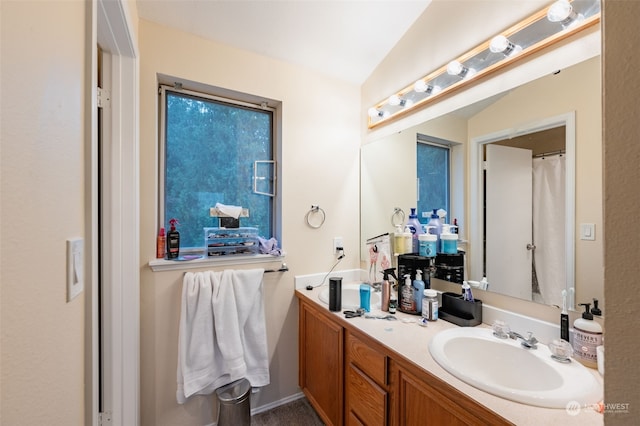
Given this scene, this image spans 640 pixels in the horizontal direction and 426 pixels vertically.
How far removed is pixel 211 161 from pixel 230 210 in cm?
37

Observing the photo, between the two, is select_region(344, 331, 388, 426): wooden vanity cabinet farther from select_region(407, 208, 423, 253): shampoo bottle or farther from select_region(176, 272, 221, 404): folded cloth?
select_region(176, 272, 221, 404): folded cloth

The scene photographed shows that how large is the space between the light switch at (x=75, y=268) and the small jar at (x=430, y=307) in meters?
1.33

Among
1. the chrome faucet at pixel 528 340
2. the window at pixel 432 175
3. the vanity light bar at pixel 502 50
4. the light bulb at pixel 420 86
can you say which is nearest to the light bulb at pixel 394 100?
the vanity light bar at pixel 502 50

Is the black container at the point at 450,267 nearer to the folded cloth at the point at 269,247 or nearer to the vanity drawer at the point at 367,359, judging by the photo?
the vanity drawer at the point at 367,359

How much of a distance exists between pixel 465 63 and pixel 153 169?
5.80 feet

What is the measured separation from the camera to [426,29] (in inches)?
63.5

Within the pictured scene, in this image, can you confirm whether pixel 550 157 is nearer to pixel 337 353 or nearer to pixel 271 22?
pixel 337 353

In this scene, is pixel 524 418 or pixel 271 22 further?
pixel 271 22

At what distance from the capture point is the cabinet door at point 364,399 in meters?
1.15

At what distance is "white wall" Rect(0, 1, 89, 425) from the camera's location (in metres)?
0.39

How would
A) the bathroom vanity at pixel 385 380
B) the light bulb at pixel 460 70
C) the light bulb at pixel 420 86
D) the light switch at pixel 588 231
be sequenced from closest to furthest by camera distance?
1. the bathroom vanity at pixel 385 380
2. the light switch at pixel 588 231
3. the light bulb at pixel 460 70
4. the light bulb at pixel 420 86

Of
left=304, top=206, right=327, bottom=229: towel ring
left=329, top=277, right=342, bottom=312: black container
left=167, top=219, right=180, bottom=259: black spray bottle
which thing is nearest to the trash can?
left=329, top=277, right=342, bottom=312: black container

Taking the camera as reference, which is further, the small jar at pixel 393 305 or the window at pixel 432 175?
the window at pixel 432 175

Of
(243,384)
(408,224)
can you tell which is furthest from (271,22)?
(243,384)
